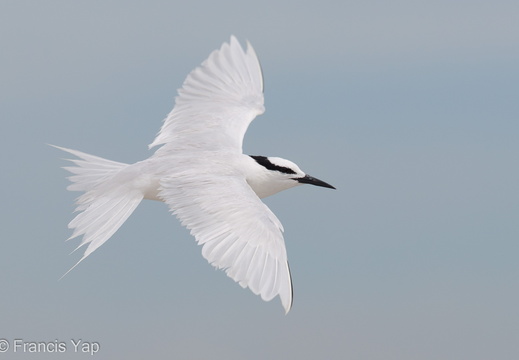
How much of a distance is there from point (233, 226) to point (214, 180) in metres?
0.80

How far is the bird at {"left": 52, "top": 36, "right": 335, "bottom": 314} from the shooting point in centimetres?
659

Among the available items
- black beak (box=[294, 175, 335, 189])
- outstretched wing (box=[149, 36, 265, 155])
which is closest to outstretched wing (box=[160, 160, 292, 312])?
black beak (box=[294, 175, 335, 189])

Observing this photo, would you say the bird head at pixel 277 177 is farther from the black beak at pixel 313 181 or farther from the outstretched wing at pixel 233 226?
the outstretched wing at pixel 233 226

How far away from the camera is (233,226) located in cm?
686

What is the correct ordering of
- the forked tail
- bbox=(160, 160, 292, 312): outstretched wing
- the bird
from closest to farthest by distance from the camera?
bbox=(160, 160, 292, 312): outstretched wing < the bird < the forked tail

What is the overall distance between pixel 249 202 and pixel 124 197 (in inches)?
51.8

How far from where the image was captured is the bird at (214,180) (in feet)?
21.6

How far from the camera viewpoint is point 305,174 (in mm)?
8469

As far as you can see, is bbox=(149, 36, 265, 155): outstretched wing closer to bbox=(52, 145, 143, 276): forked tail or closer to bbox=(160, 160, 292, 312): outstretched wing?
bbox=(52, 145, 143, 276): forked tail

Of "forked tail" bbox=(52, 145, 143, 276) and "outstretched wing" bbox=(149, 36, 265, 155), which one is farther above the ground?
"outstretched wing" bbox=(149, 36, 265, 155)

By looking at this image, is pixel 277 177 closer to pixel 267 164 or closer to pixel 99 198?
pixel 267 164

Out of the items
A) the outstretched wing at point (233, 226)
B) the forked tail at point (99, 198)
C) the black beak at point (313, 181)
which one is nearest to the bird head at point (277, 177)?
the black beak at point (313, 181)

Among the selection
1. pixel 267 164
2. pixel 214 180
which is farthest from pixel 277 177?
pixel 214 180

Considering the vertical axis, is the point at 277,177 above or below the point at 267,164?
below
